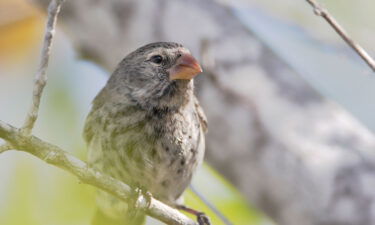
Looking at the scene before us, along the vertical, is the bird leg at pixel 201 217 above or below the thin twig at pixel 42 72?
above

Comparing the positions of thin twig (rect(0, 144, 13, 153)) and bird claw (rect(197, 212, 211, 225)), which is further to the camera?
bird claw (rect(197, 212, 211, 225))

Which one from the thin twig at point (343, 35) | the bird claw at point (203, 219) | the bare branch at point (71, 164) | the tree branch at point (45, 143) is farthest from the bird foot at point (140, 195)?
the thin twig at point (343, 35)

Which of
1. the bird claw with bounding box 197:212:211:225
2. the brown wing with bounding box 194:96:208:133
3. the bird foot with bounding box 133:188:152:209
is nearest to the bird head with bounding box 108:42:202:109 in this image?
the brown wing with bounding box 194:96:208:133

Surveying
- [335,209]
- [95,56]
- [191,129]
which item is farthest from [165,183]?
[95,56]

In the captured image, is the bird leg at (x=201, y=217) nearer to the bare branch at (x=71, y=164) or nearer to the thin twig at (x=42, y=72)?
the bare branch at (x=71, y=164)

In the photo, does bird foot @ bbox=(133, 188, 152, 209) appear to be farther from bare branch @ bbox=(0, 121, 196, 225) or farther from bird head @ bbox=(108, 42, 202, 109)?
bird head @ bbox=(108, 42, 202, 109)

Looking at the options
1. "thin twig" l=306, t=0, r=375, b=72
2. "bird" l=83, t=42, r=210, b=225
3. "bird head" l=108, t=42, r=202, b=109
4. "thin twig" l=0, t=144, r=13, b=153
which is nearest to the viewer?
"thin twig" l=0, t=144, r=13, b=153

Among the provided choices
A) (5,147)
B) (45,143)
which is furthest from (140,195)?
(5,147)

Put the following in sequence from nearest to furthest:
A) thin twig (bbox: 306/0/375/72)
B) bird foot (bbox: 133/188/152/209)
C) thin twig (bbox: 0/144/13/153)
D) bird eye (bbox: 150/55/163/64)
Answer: thin twig (bbox: 0/144/13/153), thin twig (bbox: 306/0/375/72), bird foot (bbox: 133/188/152/209), bird eye (bbox: 150/55/163/64)
